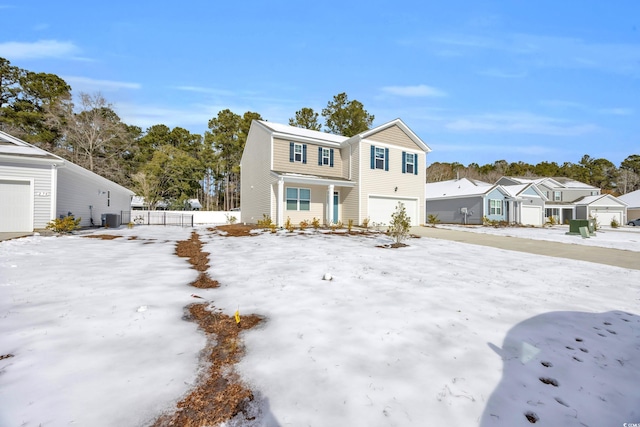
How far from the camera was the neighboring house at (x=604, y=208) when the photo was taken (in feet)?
110

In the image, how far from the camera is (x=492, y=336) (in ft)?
10.6

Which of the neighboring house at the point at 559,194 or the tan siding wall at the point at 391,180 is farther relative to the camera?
the neighboring house at the point at 559,194

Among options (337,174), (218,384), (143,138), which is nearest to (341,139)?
(337,174)

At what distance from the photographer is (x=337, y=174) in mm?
18906

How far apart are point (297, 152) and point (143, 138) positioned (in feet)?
106

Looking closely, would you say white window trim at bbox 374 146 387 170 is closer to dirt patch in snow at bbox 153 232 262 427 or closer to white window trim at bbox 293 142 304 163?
white window trim at bbox 293 142 304 163

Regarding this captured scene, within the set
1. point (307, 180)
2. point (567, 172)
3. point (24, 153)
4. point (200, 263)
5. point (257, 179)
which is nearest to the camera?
point (200, 263)

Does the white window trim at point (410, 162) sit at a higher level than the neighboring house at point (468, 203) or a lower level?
higher

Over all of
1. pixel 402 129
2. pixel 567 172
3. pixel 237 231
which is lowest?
pixel 237 231

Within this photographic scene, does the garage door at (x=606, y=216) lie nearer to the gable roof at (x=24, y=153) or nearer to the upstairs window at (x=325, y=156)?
the upstairs window at (x=325, y=156)

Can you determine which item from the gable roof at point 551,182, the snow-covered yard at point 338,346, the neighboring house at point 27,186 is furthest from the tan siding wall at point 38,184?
the gable roof at point 551,182

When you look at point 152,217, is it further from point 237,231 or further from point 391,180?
point 391,180

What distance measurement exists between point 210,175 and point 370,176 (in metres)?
31.9

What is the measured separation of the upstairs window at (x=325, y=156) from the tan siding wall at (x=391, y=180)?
7.07 ft
